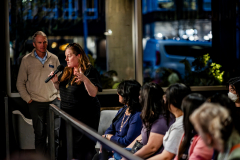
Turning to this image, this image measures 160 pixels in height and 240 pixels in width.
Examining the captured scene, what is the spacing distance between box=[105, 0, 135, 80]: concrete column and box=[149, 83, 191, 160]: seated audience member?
319cm

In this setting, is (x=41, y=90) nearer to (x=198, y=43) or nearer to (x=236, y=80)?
(x=236, y=80)

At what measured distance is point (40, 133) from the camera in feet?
14.3

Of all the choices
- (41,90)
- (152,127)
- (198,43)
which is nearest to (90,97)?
(152,127)

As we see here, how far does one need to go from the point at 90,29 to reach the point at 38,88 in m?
1.46

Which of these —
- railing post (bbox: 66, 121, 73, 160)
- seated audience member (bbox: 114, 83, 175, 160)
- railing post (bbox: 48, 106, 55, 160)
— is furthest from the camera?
railing post (bbox: 48, 106, 55, 160)

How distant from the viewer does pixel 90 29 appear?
5301 millimetres

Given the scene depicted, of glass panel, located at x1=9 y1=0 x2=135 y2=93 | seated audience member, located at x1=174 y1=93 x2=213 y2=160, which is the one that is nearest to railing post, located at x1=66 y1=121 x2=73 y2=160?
seated audience member, located at x1=174 y1=93 x2=213 y2=160

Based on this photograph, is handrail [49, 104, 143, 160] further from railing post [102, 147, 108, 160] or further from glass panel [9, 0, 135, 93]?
glass panel [9, 0, 135, 93]

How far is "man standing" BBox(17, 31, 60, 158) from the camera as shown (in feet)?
14.3

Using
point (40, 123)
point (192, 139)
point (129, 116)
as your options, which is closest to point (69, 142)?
point (129, 116)

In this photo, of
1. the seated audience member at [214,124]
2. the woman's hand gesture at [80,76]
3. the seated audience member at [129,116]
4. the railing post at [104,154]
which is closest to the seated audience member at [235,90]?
the seated audience member at [129,116]

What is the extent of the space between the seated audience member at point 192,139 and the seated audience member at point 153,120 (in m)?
Result: 0.45

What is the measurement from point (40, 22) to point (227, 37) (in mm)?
3304

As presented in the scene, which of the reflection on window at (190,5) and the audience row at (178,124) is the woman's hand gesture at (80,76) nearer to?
the audience row at (178,124)
